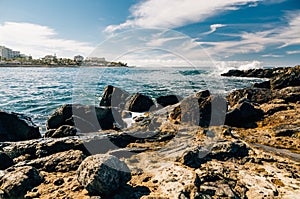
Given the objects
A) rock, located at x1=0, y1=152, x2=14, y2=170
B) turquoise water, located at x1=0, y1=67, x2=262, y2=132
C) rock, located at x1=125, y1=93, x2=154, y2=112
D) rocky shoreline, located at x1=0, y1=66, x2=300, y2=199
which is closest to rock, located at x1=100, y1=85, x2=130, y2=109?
rock, located at x1=125, y1=93, x2=154, y2=112

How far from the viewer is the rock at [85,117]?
922 centimetres

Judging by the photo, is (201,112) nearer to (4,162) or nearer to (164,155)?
(164,155)

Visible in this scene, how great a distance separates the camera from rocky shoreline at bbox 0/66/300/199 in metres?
3.97

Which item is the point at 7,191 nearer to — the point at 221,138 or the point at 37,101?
the point at 221,138

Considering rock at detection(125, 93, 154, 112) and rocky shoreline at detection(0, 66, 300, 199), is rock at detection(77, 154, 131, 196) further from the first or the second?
rock at detection(125, 93, 154, 112)

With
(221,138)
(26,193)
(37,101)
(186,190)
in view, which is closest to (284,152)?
(221,138)

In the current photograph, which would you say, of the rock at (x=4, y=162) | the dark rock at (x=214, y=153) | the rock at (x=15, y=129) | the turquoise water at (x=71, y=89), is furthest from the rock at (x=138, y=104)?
the rock at (x=4, y=162)

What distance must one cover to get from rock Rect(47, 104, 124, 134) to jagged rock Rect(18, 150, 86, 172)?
377cm

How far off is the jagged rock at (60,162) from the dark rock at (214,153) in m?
2.41

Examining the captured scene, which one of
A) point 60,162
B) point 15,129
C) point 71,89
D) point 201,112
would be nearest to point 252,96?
point 201,112

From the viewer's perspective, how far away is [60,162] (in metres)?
5.08

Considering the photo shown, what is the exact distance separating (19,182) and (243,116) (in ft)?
24.5

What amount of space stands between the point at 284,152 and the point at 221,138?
5.31 ft

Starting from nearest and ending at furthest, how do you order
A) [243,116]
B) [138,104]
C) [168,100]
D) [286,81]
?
[243,116]
[138,104]
[168,100]
[286,81]
